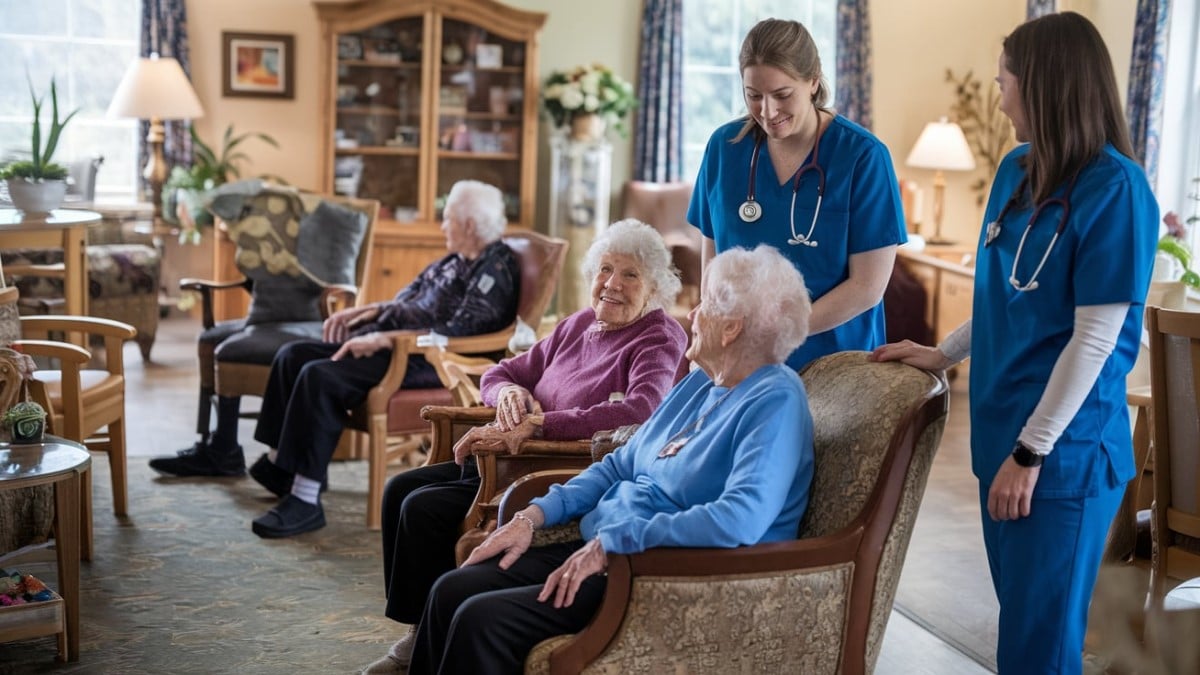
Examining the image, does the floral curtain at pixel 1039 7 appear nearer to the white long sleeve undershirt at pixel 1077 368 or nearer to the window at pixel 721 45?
the window at pixel 721 45

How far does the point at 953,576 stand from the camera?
388cm

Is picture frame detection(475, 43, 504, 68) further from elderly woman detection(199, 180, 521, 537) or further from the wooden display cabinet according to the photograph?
elderly woman detection(199, 180, 521, 537)

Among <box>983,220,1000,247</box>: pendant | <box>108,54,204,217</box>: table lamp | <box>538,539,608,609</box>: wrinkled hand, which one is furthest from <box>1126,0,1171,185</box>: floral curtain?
<box>108,54,204,217</box>: table lamp

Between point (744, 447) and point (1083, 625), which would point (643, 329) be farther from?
point (1083, 625)

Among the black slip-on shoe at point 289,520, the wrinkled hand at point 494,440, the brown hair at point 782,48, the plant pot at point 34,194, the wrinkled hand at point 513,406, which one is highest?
the brown hair at point 782,48

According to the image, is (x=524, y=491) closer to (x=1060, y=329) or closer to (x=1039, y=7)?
(x=1060, y=329)

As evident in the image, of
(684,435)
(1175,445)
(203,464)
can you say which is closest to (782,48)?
(684,435)

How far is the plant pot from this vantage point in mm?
4816

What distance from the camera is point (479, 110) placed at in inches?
298

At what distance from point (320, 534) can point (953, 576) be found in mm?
1962

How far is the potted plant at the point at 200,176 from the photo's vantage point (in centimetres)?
718

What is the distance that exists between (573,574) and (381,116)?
571 centimetres

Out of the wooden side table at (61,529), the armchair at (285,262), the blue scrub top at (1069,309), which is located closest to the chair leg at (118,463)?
the armchair at (285,262)

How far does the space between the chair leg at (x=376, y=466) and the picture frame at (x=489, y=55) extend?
3800mm
